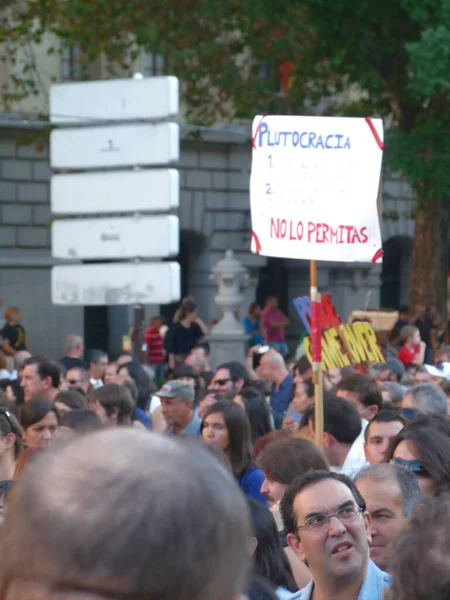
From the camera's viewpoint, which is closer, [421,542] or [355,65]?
[421,542]

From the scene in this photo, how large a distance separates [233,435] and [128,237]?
16.2 ft

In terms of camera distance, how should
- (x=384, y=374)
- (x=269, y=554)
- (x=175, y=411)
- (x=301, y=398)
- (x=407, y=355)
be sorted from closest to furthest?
1. (x=269, y=554)
2. (x=175, y=411)
3. (x=301, y=398)
4. (x=384, y=374)
5. (x=407, y=355)

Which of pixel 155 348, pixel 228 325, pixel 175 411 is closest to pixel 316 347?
pixel 175 411

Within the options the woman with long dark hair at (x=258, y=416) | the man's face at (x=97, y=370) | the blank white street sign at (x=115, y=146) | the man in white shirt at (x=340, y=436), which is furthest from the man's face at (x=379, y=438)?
the man's face at (x=97, y=370)

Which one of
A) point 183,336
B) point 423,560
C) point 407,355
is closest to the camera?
point 423,560

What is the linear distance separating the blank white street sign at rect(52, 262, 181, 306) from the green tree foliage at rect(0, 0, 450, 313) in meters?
9.01

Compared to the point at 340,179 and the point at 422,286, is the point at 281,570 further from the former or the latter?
the point at 422,286

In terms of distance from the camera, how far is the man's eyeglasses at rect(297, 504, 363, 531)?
143 inches

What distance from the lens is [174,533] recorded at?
1.18m

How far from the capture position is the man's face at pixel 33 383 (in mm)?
8820

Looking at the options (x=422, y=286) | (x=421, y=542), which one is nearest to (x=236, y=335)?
(x=422, y=286)

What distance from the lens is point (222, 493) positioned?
1232mm

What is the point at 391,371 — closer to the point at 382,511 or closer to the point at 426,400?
the point at 426,400

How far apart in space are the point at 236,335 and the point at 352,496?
14.8m
